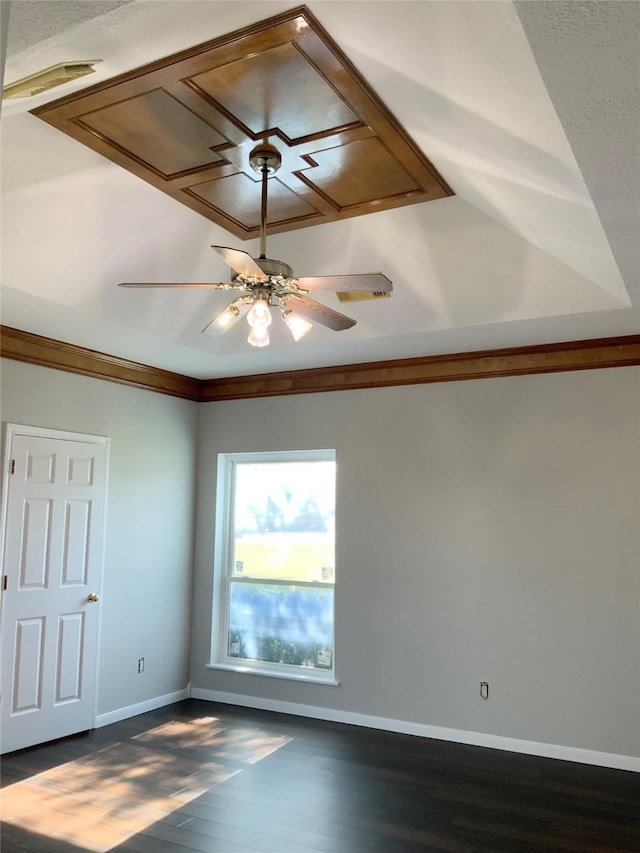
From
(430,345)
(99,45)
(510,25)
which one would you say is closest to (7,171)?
(99,45)

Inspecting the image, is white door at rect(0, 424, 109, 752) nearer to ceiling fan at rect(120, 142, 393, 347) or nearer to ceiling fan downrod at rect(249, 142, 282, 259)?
ceiling fan at rect(120, 142, 393, 347)

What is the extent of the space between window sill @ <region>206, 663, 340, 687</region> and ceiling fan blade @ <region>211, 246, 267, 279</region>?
3.53 meters

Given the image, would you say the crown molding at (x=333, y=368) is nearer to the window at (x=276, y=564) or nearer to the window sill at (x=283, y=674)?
the window at (x=276, y=564)

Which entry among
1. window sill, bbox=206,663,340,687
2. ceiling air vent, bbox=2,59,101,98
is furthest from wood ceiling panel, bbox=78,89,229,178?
window sill, bbox=206,663,340,687

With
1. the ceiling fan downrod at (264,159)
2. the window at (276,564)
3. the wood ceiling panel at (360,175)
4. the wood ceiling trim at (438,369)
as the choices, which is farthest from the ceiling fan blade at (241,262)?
the window at (276,564)

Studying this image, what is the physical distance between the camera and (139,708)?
5.12 metres

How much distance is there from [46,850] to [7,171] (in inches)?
123

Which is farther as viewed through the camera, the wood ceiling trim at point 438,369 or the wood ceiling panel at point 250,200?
the wood ceiling trim at point 438,369

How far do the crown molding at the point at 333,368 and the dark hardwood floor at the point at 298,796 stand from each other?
2573 millimetres

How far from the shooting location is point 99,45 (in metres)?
2.23

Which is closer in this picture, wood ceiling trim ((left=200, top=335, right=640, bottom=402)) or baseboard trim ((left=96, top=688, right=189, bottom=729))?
wood ceiling trim ((left=200, top=335, right=640, bottom=402))

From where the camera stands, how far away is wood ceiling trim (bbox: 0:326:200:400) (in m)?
4.37

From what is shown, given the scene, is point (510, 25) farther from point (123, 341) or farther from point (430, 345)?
point (123, 341)

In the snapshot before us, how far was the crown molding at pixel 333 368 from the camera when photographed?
439 cm
